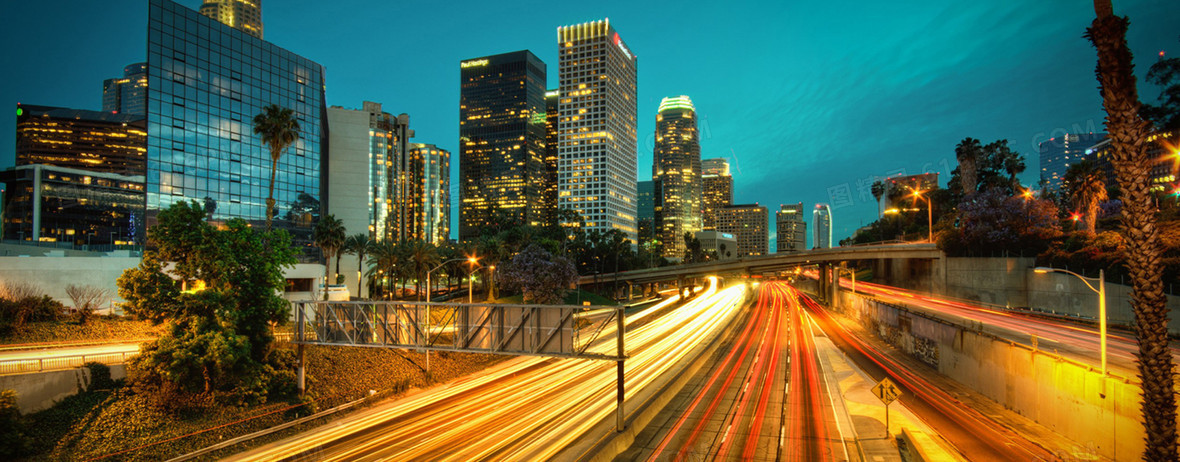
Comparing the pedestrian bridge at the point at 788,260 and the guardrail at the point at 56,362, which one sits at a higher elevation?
the pedestrian bridge at the point at 788,260

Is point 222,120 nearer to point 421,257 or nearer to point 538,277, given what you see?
point 421,257

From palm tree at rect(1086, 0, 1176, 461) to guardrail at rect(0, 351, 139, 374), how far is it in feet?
131

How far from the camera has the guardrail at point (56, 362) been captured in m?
21.4

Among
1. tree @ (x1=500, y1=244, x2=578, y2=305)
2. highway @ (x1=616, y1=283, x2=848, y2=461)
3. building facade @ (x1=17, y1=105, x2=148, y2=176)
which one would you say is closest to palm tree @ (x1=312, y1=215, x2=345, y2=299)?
tree @ (x1=500, y1=244, x2=578, y2=305)

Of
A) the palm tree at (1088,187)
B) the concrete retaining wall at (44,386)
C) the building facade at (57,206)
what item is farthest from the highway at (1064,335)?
the building facade at (57,206)

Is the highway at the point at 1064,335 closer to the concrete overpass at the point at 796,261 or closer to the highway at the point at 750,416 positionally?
the highway at the point at 750,416

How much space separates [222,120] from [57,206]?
5809 cm

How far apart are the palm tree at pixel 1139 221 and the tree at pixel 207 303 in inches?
1385

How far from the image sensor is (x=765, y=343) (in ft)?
150

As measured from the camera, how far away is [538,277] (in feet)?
193

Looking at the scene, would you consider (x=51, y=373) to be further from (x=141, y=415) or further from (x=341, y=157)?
(x=341, y=157)

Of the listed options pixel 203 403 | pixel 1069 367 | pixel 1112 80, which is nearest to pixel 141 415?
pixel 203 403

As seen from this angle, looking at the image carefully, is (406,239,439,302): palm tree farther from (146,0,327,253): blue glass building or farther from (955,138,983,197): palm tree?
(955,138,983,197): palm tree

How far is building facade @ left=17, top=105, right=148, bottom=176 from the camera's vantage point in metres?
140
